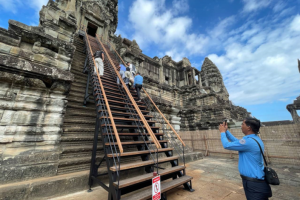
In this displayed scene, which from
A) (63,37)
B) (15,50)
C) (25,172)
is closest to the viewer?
(25,172)

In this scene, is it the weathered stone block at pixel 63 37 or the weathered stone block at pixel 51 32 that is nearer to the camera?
the weathered stone block at pixel 51 32

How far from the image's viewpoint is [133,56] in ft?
31.8

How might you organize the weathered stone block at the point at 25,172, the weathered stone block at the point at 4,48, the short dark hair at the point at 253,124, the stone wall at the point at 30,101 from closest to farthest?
1. the short dark hair at the point at 253,124
2. the weathered stone block at the point at 25,172
3. the stone wall at the point at 30,101
4. the weathered stone block at the point at 4,48

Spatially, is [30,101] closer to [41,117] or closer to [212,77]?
[41,117]

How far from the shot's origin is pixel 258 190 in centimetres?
185

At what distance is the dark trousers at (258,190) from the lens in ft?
6.04

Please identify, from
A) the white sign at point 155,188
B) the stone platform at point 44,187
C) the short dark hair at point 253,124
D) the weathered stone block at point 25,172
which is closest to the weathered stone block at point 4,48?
the weathered stone block at point 25,172

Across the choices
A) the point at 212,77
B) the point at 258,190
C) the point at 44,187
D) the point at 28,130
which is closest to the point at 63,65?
the point at 28,130

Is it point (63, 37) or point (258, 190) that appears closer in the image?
point (258, 190)

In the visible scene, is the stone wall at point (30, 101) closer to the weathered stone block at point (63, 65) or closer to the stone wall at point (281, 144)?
the weathered stone block at point (63, 65)

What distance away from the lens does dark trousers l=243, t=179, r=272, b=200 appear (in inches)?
72.5

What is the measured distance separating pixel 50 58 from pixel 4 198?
3699mm

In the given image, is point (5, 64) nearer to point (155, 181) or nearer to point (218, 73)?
point (155, 181)

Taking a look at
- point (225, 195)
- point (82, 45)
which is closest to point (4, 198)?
point (225, 195)
